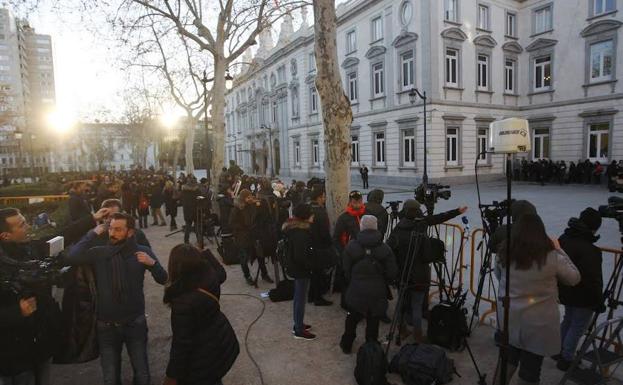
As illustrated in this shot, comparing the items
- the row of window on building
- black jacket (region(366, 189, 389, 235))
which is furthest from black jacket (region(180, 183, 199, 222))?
the row of window on building

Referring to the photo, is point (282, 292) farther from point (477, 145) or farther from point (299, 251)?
point (477, 145)

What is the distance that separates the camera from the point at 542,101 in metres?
25.4

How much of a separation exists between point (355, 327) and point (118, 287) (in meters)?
2.50

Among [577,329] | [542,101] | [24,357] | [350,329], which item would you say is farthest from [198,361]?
[542,101]

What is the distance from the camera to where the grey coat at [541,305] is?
300 centimetres

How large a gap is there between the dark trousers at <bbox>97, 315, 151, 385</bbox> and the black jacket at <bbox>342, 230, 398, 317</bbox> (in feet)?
6.85

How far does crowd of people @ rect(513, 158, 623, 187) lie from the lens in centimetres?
2202

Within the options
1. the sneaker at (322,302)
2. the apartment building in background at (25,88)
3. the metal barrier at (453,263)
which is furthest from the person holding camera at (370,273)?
the apartment building in background at (25,88)

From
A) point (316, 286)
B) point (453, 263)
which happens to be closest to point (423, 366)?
point (316, 286)

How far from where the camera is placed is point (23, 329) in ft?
9.21

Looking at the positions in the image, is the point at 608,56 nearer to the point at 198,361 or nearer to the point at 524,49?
the point at 524,49

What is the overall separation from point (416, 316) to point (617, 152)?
943 inches

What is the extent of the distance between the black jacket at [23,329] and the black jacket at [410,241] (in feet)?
11.0

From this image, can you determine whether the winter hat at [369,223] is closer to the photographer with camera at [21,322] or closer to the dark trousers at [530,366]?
the dark trousers at [530,366]
